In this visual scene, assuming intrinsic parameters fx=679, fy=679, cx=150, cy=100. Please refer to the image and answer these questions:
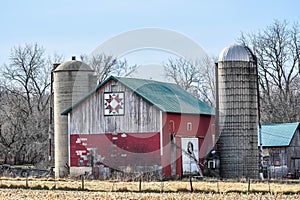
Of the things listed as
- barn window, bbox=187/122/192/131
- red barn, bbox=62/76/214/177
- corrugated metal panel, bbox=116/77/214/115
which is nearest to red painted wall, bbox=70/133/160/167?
red barn, bbox=62/76/214/177

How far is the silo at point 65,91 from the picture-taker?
3769 cm

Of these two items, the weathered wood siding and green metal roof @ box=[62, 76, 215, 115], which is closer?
the weathered wood siding

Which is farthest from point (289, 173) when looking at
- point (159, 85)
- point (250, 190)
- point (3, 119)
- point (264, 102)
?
point (3, 119)

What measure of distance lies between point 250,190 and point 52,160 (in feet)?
69.5

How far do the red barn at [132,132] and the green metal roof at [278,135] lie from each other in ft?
14.4

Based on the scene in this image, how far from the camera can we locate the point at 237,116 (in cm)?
3447

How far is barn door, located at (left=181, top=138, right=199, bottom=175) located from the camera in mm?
35125

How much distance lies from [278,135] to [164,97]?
7781 millimetres

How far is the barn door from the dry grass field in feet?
24.0

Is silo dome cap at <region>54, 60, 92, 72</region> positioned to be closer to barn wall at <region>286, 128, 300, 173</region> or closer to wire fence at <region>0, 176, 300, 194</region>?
wire fence at <region>0, 176, 300, 194</region>

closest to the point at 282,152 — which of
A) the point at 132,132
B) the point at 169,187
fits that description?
the point at 132,132

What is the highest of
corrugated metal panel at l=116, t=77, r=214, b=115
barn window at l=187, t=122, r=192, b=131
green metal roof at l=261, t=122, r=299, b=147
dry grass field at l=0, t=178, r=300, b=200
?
corrugated metal panel at l=116, t=77, r=214, b=115

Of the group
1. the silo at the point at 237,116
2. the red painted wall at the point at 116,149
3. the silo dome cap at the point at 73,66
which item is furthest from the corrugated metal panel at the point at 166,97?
the silo dome cap at the point at 73,66

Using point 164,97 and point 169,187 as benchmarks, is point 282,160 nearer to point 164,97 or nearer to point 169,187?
point 164,97
